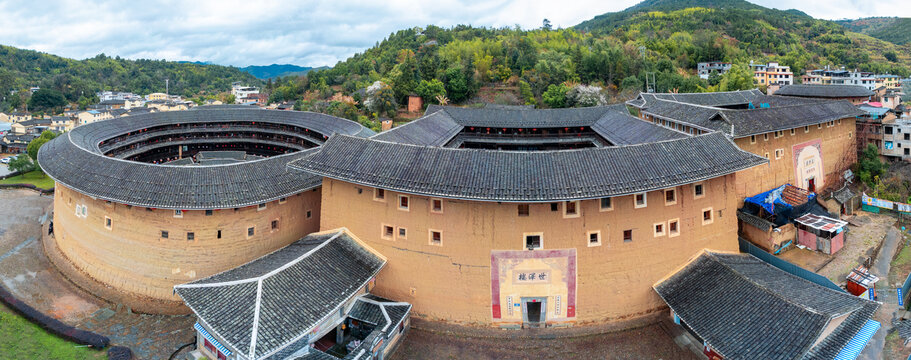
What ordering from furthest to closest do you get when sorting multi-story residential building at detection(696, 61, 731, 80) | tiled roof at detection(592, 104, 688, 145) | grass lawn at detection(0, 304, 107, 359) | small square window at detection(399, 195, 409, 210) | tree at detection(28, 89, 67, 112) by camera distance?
A: tree at detection(28, 89, 67, 112), multi-story residential building at detection(696, 61, 731, 80), tiled roof at detection(592, 104, 688, 145), small square window at detection(399, 195, 409, 210), grass lawn at detection(0, 304, 107, 359)

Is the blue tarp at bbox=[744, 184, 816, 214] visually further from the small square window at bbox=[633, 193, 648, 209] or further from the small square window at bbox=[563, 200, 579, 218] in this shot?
the small square window at bbox=[563, 200, 579, 218]

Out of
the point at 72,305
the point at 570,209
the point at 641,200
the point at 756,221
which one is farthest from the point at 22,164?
the point at 756,221

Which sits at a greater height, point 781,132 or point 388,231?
point 781,132

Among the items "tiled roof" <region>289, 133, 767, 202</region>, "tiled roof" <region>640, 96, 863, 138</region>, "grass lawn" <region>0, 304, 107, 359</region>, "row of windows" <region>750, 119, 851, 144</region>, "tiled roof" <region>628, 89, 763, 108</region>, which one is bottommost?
"grass lawn" <region>0, 304, 107, 359</region>

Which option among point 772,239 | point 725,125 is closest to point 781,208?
point 772,239

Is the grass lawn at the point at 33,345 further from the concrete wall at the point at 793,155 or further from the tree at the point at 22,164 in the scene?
the tree at the point at 22,164

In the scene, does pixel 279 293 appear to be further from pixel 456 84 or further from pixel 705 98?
pixel 456 84

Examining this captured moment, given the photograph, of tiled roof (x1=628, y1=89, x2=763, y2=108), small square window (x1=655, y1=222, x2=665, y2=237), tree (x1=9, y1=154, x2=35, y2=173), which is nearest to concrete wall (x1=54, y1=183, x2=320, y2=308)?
small square window (x1=655, y1=222, x2=665, y2=237)
